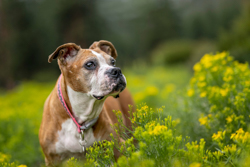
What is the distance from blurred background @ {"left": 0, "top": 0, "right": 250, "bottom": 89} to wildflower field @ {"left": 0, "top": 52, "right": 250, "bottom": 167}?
6913mm

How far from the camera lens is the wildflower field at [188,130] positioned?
2.03 meters

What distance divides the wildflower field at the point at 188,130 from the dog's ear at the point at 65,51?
3.01ft

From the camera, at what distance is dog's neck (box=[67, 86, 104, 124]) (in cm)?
294

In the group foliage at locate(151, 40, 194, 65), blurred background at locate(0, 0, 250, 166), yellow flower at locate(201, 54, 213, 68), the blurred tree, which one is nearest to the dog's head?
yellow flower at locate(201, 54, 213, 68)

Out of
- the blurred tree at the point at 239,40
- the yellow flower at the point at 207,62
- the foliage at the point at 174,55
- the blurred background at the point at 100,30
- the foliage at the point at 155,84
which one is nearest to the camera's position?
the yellow flower at the point at 207,62

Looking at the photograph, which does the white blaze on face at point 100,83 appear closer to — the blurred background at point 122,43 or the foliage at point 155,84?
the blurred background at point 122,43

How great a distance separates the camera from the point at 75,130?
295 cm

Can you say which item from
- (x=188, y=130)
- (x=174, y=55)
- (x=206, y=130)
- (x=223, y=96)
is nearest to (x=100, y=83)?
(x=223, y=96)

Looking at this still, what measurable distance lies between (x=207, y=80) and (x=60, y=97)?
2.20 metres

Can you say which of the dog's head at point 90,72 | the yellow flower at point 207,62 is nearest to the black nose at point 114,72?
the dog's head at point 90,72

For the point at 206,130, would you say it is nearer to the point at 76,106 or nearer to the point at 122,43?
the point at 76,106

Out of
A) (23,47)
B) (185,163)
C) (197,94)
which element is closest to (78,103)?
(185,163)

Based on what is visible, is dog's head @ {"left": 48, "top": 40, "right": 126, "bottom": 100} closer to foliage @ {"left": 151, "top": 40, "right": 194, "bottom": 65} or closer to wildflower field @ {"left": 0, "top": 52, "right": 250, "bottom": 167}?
wildflower field @ {"left": 0, "top": 52, "right": 250, "bottom": 167}

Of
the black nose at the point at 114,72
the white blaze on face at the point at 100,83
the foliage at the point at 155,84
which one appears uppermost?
the black nose at the point at 114,72
